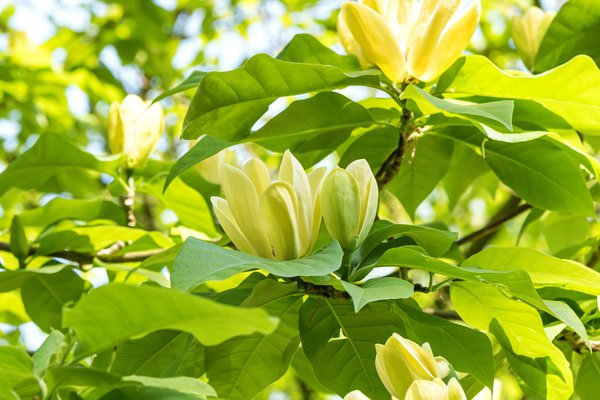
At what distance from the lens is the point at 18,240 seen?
4.25 feet

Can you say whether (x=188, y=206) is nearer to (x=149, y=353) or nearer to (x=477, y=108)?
(x=149, y=353)

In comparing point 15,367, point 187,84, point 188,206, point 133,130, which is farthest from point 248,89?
point 133,130

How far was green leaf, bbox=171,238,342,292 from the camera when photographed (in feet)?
2.01

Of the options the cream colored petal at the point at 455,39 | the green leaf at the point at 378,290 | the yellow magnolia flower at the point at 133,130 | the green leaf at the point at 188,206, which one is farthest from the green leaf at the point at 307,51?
the yellow magnolia flower at the point at 133,130

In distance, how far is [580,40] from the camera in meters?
1.21

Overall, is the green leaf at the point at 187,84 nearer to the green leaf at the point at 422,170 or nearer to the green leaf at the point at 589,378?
the green leaf at the point at 422,170

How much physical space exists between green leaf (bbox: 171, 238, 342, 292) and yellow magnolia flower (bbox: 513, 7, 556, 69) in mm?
832

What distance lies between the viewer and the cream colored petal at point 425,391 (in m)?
0.68

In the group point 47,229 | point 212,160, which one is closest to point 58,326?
point 47,229

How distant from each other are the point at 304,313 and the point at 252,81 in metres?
0.25

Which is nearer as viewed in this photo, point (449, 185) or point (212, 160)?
point (449, 185)

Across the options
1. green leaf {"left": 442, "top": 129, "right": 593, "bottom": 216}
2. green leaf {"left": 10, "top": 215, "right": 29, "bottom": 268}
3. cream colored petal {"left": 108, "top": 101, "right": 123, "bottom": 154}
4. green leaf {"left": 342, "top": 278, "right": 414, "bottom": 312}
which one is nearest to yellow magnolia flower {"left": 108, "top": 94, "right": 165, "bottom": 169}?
cream colored petal {"left": 108, "top": 101, "right": 123, "bottom": 154}

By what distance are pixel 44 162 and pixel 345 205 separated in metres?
0.69

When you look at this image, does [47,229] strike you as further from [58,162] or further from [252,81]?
[252,81]
